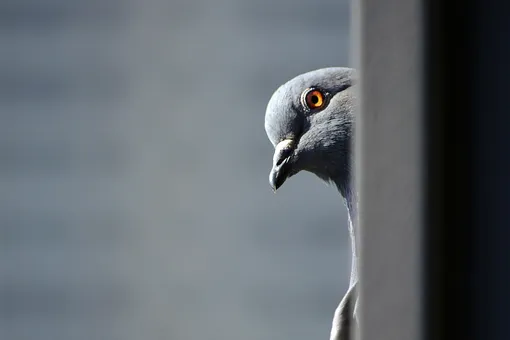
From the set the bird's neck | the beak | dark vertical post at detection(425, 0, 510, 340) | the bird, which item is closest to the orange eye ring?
the bird

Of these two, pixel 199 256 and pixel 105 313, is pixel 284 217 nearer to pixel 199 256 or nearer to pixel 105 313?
pixel 199 256

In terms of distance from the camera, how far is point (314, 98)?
2381mm

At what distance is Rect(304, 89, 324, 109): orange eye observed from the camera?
93.7 inches

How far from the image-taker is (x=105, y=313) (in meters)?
6.21

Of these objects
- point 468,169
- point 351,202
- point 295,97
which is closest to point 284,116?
point 295,97

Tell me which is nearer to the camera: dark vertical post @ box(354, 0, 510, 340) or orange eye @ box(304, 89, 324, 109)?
dark vertical post @ box(354, 0, 510, 340)

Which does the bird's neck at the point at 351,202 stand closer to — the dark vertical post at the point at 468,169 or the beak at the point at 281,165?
the beak at the point at 281,165

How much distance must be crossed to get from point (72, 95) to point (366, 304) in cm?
572

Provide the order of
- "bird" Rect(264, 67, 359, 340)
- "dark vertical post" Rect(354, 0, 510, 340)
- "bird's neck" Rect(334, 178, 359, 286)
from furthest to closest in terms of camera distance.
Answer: "bird" Rect(264, 67, 359, 340) < "bird's neck" Rect(334, 178, 359, 286) < "dark vertical post" Rect(354, 0, 510, 340)

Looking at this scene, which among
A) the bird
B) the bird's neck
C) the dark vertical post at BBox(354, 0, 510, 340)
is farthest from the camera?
the bird

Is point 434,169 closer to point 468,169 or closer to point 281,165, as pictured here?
point 468,169

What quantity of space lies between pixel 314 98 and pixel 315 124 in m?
0.07

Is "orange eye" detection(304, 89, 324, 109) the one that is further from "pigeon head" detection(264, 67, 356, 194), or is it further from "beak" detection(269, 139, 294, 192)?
"beak" detection(269, 139, 294, 192)

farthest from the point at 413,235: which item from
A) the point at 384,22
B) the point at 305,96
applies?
the point at 305,96
